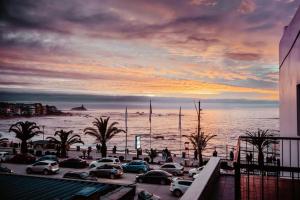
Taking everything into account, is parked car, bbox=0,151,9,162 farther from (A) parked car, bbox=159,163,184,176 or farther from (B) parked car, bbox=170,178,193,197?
(B) parked car, bbox=170,178,193,197

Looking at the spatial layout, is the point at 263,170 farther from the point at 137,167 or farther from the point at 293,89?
the point at 137,167

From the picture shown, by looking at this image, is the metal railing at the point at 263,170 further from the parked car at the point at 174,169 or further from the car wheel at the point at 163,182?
the parked car at the point at 174,169

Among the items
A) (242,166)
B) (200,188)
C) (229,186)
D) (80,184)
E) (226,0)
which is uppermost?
(226,0)

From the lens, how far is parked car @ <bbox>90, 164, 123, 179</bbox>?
27.1 meters

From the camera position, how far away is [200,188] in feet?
16.9

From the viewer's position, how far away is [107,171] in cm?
2722

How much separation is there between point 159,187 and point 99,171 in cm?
628

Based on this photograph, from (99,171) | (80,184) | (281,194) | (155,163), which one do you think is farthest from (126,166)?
(281,194)

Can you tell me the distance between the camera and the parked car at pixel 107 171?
89.1ft

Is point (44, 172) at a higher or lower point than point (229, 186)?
lower

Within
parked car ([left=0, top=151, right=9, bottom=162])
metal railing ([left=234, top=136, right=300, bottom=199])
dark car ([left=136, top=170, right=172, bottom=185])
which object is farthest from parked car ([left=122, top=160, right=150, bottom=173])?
metal railing ([left=234, top=136, right=300, bottom=199])

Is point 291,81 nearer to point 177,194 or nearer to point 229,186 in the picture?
point 229,186

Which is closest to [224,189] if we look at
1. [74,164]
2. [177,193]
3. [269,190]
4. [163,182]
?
[269,190]

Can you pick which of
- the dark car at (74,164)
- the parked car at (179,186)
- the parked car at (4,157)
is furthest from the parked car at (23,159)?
the parked car at (179,186)
